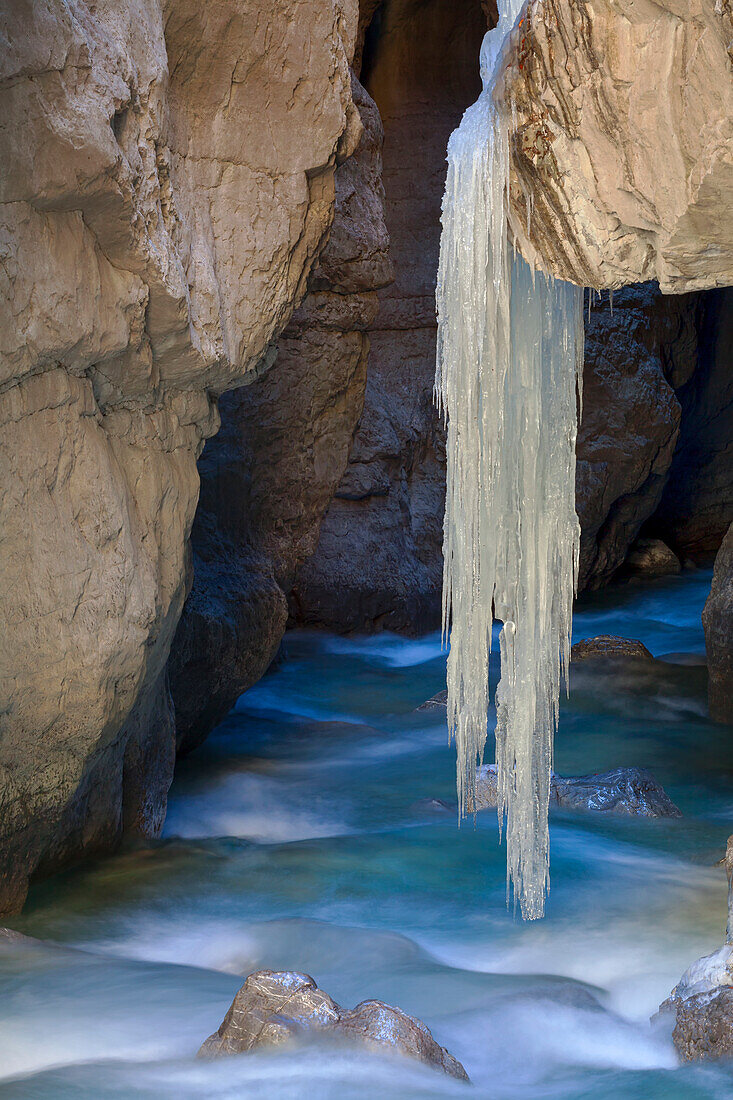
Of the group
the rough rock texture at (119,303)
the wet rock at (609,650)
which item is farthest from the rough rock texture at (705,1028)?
the wet rock at (609,650)

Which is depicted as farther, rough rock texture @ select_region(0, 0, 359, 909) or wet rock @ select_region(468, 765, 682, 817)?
wet rock @ select_region(468, 765, 682, 817)

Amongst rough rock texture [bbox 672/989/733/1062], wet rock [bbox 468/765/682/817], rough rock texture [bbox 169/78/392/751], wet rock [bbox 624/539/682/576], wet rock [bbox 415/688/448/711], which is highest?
rough rock texture [bbox 169/78/392/751]

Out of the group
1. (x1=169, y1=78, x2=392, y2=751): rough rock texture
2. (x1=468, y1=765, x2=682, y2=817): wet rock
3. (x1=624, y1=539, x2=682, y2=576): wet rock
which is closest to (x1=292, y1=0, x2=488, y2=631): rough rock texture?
(x1=624, y1=539, x2=682, y2=576): wet rock

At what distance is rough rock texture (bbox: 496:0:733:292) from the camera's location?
2.53 m

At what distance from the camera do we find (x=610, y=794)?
244 inches

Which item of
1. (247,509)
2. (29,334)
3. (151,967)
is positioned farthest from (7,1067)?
(247,509)

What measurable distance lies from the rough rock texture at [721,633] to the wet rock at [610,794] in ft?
4.75

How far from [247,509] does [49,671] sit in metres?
3.05

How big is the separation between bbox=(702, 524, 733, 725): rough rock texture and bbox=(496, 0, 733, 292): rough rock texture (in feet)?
15.2

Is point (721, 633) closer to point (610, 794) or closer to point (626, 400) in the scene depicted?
point (610, 794)

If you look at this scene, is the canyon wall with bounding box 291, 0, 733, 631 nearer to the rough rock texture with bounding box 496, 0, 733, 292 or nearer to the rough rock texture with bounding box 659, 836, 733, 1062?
the rough rock texture with bounding box 659, 836, 733, 1062

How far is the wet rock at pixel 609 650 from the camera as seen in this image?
9.62m

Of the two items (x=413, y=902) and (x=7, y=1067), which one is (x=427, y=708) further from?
(x=7, y=1067)

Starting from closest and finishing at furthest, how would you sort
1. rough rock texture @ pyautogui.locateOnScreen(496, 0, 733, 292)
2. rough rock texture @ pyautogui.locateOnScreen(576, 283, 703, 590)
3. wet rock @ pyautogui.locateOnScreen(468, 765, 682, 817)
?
rough rock texture @ pyautogui.locateOnScreen(496, 0, 733, 292) → wet rock @ pyautogui.locateOnScreen(468, 765, 682, 817) → rough rock texture @ pyautogui.locateOnScreen(576, 283, 703, 590)
